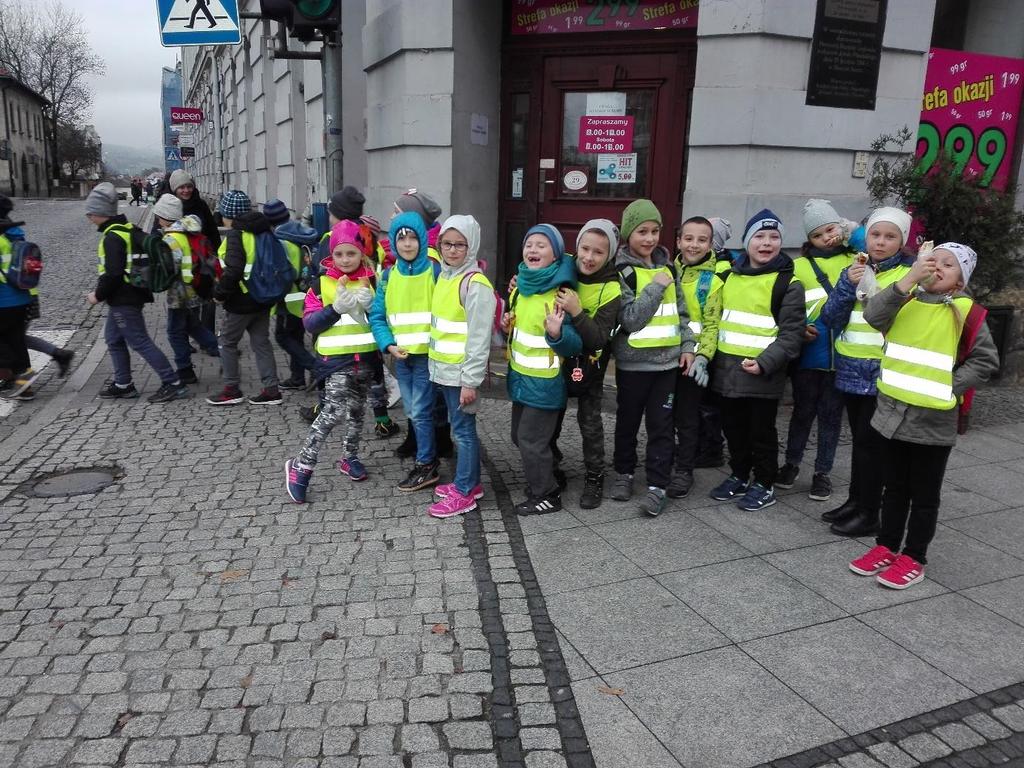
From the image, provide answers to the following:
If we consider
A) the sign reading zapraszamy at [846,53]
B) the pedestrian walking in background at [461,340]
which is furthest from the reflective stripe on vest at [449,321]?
the sign reading zapraszamy at [846,53]

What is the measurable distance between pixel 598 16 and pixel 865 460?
18.3ft

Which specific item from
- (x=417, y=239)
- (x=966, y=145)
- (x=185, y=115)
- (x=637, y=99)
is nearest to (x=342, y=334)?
(x=417, y=239)

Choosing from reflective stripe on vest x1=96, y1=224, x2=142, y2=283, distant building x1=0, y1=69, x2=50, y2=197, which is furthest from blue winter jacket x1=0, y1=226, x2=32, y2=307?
distant building x1=0, y1=69, x2=50, y2=197

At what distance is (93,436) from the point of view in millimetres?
6398

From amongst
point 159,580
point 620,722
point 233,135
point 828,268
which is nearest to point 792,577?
point 620,722

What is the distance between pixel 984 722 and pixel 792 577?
3.94ft

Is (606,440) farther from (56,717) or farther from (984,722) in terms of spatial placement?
(56,717)

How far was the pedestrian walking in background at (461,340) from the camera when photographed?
4.73m

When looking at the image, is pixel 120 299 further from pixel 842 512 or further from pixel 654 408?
pixel 842 512

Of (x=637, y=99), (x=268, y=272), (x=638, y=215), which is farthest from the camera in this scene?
(x=637, y=99)

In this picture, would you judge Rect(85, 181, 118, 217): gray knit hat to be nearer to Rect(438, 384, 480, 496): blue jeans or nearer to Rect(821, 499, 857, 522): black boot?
Rect(438, 384, 480, 496): blue jeans

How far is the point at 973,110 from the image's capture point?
27.2ft

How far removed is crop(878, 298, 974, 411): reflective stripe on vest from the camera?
12.6ft

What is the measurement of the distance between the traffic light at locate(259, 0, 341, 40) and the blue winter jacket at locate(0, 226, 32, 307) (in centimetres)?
287
